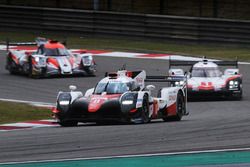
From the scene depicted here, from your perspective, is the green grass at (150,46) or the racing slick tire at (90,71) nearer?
the racing slick tire at (90,71)

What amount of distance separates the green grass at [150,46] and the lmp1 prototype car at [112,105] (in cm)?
1241

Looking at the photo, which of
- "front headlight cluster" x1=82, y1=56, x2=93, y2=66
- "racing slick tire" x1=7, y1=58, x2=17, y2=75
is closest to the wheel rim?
"front headlight cluster" x1=82, y1=56, x2=93, y2=66

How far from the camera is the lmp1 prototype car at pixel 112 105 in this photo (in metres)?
19.2

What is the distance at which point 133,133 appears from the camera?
16.9 metres

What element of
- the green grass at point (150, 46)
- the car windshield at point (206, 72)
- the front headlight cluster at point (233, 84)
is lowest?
the front headlight cluster at point (233, 84)

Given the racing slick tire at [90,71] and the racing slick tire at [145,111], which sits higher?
the racing slick tire at [90,71]

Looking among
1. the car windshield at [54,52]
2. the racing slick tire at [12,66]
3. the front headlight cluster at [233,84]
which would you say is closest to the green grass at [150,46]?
the car windshield at [54,52]

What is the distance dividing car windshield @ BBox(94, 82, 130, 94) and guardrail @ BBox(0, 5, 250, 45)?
1489 centimetres

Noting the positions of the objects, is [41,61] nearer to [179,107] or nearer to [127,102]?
[179,107]

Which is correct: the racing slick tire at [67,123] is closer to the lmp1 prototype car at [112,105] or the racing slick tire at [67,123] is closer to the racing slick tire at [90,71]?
the lmp1 prototype car at [112,105]

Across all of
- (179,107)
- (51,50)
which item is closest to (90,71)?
(51,50)

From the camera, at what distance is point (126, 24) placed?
37188mm

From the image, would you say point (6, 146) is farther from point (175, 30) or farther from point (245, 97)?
point (175, 30)

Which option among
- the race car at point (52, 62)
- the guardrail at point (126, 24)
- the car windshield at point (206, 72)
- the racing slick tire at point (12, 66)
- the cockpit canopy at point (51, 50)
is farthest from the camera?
the guardrail at point (126, 24)
